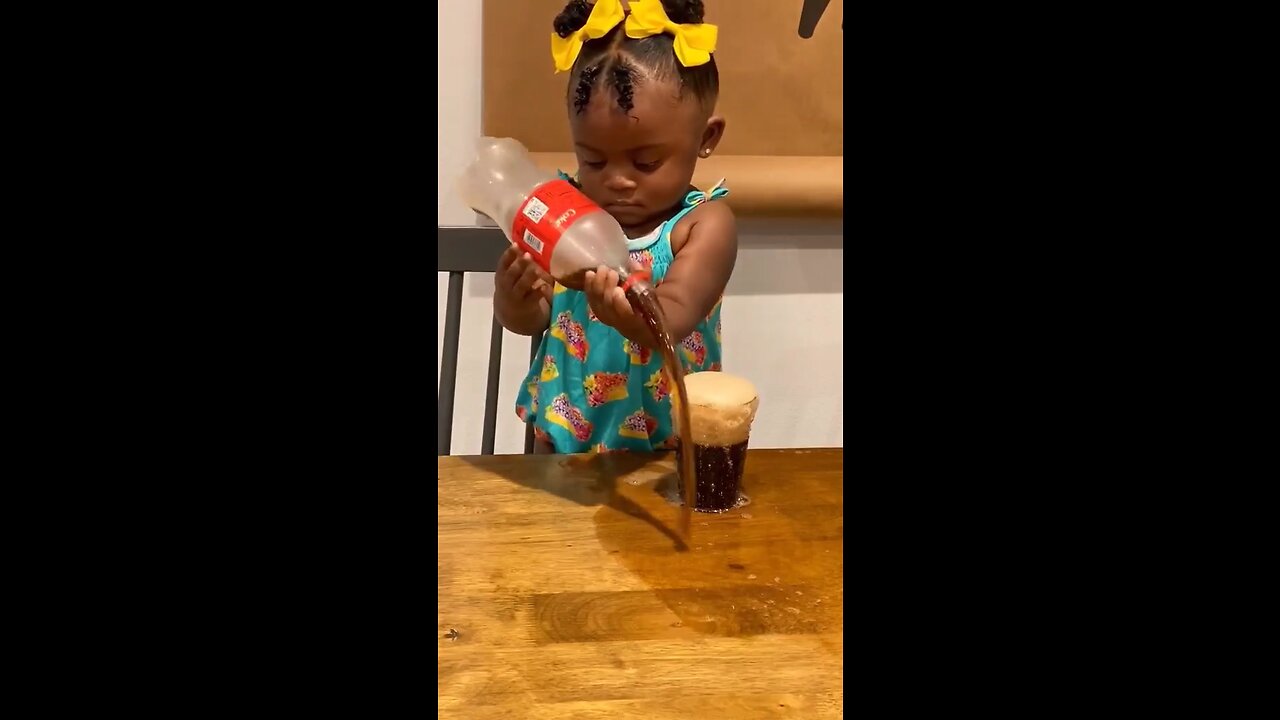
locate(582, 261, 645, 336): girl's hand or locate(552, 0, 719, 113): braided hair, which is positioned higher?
locate(552, 0, 719, 113): braided hair

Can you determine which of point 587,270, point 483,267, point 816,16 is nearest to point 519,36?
point 483,267

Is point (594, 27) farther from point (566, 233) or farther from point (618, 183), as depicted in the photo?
point (566, 233)

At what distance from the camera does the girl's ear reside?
105 cm

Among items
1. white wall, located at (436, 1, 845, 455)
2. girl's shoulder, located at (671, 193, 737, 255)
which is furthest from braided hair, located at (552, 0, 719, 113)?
white wall, located at (436, 1, 845, 455)

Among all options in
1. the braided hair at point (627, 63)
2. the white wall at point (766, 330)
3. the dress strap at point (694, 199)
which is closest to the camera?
the braided hair at point (627, 63)

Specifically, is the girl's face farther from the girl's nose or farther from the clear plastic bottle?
the clear plastic bottle

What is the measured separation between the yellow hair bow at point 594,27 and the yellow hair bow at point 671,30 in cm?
2

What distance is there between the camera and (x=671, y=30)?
3.15 ft

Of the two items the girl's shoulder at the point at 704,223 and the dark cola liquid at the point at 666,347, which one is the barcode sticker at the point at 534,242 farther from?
the girl's shoulder at the point at 704,223

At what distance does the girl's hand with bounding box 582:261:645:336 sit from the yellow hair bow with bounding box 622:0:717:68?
0.28 m

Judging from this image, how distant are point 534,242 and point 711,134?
0.37 meters

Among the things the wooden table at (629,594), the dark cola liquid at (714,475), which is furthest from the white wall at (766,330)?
the dark cola liquid at (714,475)

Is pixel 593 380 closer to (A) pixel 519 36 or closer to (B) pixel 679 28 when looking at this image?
(B) pixel 679 28

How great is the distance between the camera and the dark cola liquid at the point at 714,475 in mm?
818
